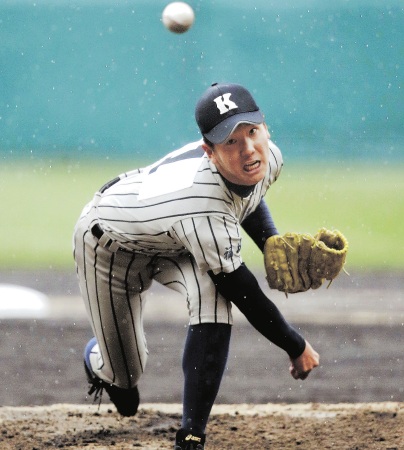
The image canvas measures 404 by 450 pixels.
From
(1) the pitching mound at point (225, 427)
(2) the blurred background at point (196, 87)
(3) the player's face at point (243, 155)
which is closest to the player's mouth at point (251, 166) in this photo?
(3) the player's face at point (243, 155)

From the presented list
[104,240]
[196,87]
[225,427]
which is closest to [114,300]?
[104,240]

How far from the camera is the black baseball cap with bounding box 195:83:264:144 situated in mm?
3137

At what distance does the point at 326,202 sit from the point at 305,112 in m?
1.85

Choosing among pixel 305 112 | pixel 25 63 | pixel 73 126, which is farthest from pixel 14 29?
pixel 305 112

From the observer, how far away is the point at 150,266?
3730 mm

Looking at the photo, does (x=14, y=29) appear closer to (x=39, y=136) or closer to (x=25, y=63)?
(x=25, y=63)

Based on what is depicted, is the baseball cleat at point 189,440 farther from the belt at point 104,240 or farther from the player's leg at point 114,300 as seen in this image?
the belt at point 104,240

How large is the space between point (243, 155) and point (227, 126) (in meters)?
0.11

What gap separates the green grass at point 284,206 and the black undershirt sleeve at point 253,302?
6528 mm

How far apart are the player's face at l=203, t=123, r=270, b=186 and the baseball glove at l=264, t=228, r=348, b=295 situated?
0.41 meters

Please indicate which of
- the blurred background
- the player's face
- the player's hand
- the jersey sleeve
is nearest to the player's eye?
the player's face

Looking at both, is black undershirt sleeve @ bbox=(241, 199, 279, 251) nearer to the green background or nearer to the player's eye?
the player's eye

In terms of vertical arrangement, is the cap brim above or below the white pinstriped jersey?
above

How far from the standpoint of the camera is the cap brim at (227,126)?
312 centimetres
